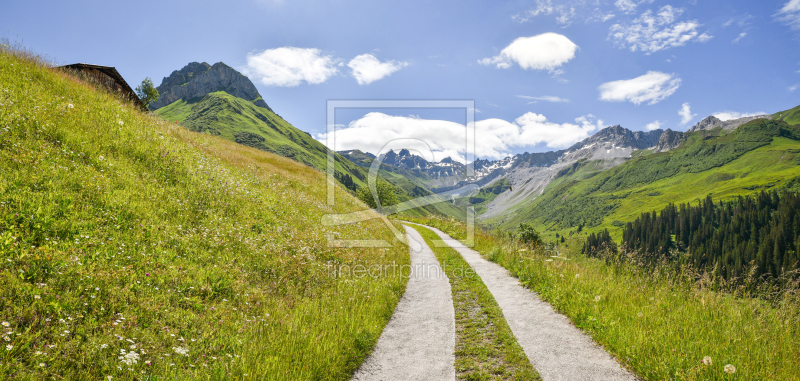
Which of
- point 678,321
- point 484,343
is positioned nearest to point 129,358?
point 484,343

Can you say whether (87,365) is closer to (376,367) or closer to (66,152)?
(376,367)

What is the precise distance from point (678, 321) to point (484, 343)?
4.24 metres

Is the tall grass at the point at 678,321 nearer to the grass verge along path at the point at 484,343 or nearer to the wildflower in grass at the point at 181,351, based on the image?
the grass verge along path at the point at 484,343

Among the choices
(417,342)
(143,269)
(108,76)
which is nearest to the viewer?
(417,342)

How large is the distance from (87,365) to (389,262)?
11.8m

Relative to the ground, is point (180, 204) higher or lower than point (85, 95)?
lower

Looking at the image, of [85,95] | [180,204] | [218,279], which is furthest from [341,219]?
[85,95]

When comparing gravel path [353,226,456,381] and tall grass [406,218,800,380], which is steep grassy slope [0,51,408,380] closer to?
gravel path [353,226,456,381]

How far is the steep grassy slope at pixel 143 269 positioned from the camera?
5.32 metres

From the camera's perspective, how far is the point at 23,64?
15.4 m

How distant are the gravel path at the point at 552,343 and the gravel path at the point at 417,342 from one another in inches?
62.6

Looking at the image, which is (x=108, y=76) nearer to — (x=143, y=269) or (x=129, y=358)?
(x=143, y=269)

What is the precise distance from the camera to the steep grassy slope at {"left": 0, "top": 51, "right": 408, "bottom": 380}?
5.32 meters

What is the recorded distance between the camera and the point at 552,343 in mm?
6961
